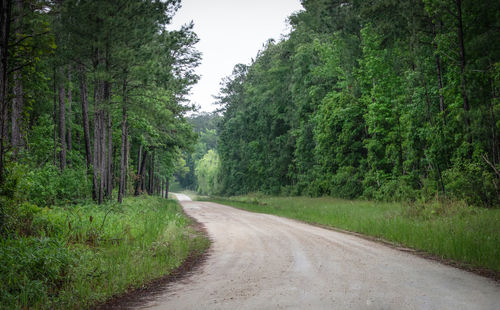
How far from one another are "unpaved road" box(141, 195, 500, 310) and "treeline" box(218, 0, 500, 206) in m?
4.70

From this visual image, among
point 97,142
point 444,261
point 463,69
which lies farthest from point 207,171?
point 444,261

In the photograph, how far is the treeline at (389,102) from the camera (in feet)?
45.7

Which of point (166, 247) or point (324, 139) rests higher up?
point (324, 139)

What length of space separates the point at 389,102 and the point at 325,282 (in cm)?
1884

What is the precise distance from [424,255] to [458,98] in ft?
33.1

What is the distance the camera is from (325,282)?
239 inches

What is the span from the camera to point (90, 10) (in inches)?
551

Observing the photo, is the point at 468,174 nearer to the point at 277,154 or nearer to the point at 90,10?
the point at 90,10

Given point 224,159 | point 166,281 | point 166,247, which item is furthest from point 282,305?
point 224,159

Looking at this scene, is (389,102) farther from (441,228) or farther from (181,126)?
(181,126)

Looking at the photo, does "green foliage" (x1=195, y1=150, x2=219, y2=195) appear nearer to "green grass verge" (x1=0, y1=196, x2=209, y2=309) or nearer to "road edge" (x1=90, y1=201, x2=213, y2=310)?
"green grass verge" (x1=0, y1=196, x2=209, y2=309)

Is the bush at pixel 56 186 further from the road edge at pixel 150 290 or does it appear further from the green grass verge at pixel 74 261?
the road edge at pixel 150 290

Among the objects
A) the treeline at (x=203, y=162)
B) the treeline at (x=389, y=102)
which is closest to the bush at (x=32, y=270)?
the treeline at (x=389, y=102)

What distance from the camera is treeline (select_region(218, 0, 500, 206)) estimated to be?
13.9 m
